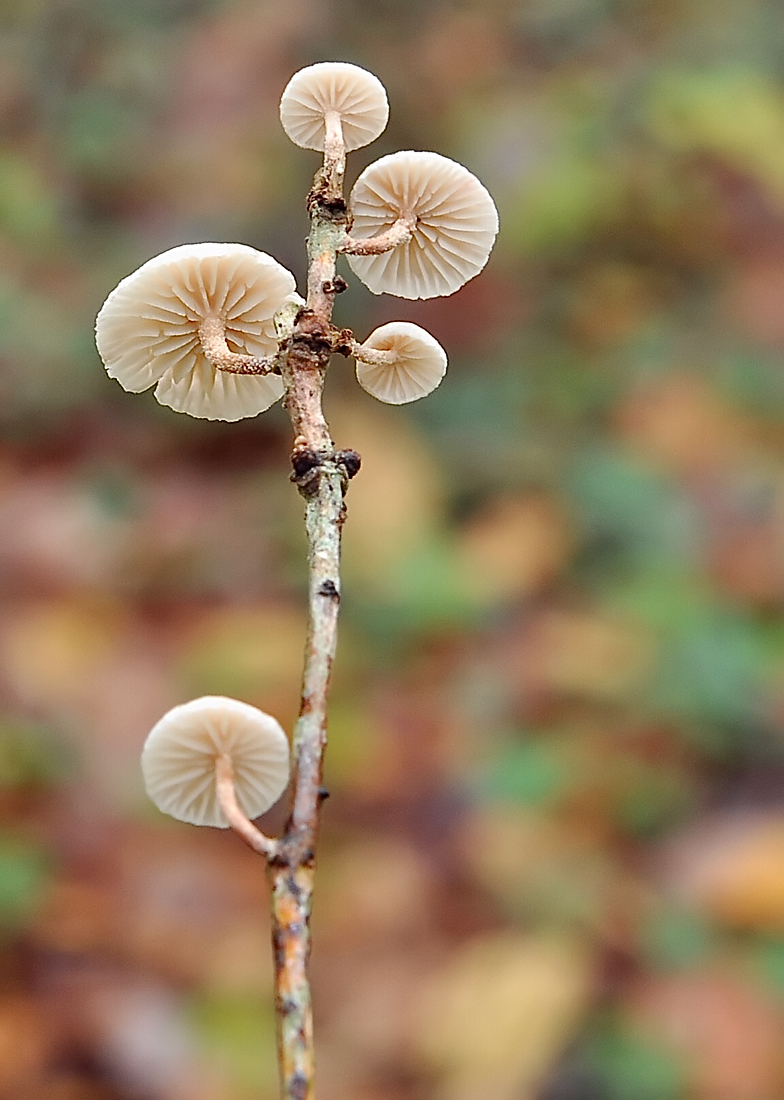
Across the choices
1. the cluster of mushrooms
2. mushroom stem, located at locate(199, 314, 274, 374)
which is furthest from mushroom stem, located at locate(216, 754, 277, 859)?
mushroom stem, located at locate(199, 314, 274, 374)

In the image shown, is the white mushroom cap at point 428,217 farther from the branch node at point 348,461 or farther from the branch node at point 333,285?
the branch node at point 348,461

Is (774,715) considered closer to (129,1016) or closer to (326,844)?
(326,844)

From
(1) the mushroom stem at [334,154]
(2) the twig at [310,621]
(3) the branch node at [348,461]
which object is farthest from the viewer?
(1) the mushroom stem at [334,154]

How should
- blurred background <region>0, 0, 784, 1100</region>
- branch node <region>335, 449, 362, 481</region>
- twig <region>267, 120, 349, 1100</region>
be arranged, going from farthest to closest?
1. blurred background <region>0, 0, 784, 1100</region>
2. branch node <region>335, 449, 362, 481</region>
3. twig <region>267, 120, 349, 1100</region>

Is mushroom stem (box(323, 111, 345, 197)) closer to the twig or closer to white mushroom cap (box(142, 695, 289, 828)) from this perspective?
the twig

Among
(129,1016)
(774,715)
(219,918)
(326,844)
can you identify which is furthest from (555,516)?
(129,1016)

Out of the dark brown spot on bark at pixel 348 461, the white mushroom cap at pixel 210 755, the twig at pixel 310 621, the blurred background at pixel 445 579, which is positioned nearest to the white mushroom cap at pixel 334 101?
the twig at pixel 310 621
